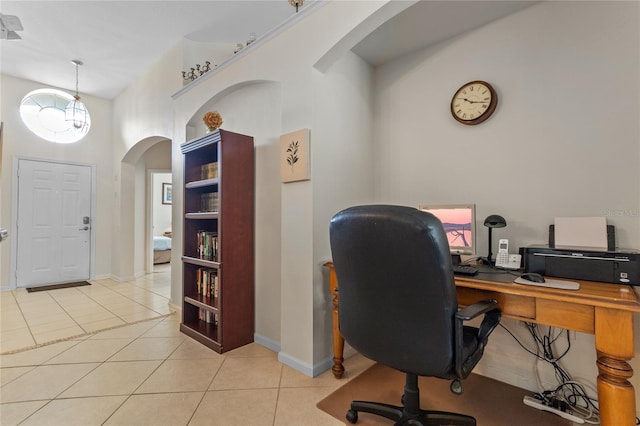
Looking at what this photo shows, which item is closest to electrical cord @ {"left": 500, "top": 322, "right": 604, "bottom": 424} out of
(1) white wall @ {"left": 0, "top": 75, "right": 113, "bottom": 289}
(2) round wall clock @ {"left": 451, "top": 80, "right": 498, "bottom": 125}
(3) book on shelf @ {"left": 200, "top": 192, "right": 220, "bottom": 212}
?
(2) round wall clock @ {"left": 451, "top": 80, "right": 498, "bottom": 125}

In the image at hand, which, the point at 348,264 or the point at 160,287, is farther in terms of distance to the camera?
the point at 160,287

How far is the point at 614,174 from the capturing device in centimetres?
164

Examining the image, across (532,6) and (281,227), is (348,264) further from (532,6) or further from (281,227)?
(532,6)

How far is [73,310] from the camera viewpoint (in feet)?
11.4

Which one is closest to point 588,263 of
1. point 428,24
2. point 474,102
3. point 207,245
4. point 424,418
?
point 424,418

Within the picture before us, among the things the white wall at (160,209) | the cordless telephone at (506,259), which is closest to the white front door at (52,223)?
the white wall at (160,209)

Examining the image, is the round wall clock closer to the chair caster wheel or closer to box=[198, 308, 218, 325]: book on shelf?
the chair caster wheel

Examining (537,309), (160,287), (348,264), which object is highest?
(348,264)

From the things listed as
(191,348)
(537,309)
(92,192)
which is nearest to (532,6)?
(537,309)

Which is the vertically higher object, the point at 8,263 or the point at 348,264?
the point at 348,264

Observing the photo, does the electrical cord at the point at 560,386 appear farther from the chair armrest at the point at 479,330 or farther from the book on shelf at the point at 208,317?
the book on shelf at the point at 208,317

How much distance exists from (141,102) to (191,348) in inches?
153

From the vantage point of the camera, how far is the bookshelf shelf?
7.97 ft

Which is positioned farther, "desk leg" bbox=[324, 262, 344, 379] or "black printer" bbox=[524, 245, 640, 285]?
"desk leg" bbox=[324, 262, 344, 379]
